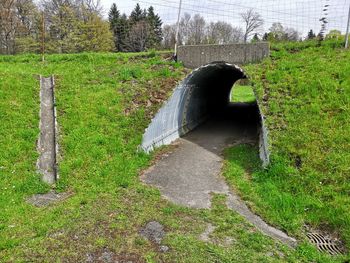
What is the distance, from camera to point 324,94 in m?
10.1

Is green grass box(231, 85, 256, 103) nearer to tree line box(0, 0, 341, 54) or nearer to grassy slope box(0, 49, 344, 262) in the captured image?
tree line box(0, 0, 341, 54)

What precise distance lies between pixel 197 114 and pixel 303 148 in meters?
7.79

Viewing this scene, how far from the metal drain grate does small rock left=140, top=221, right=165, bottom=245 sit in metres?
3.08

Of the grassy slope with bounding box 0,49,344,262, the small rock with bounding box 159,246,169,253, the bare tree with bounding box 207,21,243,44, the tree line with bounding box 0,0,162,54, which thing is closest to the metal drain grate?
the grassy slope with bounding box 0,49,344,262

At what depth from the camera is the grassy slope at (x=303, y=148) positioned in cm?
705

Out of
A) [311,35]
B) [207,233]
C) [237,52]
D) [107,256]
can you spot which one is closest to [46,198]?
[107,256]

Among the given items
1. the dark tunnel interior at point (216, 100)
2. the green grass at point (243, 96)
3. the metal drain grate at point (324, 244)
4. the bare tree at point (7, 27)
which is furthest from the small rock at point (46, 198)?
the bare tree at point (7, 27)

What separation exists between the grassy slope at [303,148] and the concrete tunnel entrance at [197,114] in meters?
0.64

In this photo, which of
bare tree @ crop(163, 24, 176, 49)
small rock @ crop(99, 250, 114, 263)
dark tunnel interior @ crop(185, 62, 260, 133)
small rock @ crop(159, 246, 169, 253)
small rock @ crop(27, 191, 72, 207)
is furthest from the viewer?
bare tree @ crop(163, 24, 176, 49)

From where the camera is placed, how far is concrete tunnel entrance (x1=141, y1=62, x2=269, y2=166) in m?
11.2

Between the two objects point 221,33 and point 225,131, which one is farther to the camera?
point 221,33

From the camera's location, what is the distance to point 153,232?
20.8ft

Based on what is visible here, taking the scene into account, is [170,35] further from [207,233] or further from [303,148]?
[207,233]

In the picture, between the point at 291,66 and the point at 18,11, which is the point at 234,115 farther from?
the point at 18,11
